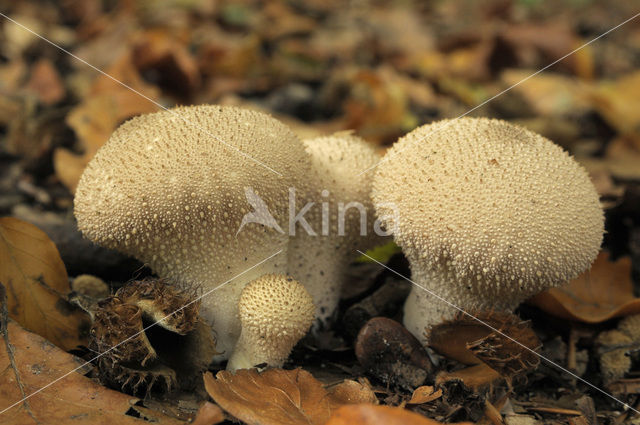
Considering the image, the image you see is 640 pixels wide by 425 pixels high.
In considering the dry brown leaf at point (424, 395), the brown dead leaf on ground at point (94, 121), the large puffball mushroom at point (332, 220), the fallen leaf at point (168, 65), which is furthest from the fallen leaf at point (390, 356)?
the fallen leaf at point (168, 65)

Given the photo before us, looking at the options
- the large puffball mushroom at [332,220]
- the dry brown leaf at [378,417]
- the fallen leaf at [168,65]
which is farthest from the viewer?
the fallen leaf at [168,65]

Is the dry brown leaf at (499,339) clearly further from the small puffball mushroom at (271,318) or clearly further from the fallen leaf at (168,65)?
the fallen leaf at (168,65)

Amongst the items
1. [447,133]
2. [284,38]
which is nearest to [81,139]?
[447,133]

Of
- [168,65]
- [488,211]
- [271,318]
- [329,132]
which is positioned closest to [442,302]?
[488,211]

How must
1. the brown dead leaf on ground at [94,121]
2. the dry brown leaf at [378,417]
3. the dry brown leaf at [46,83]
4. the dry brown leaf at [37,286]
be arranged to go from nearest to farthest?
the dry brown leaf at [378,417] < the dry brown leaf at [37,286] < the brown dead leaf on ground at [94,121] < the dry brown leaf at [46,83]

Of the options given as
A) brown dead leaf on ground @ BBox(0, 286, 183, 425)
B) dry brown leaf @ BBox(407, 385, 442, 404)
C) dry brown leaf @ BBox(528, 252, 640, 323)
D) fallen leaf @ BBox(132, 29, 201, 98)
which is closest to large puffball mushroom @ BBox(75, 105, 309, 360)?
brown dead leaf on ground @ BBox(0, 286, 183, 425)

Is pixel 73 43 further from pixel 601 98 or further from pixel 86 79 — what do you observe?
pixel 601 98
